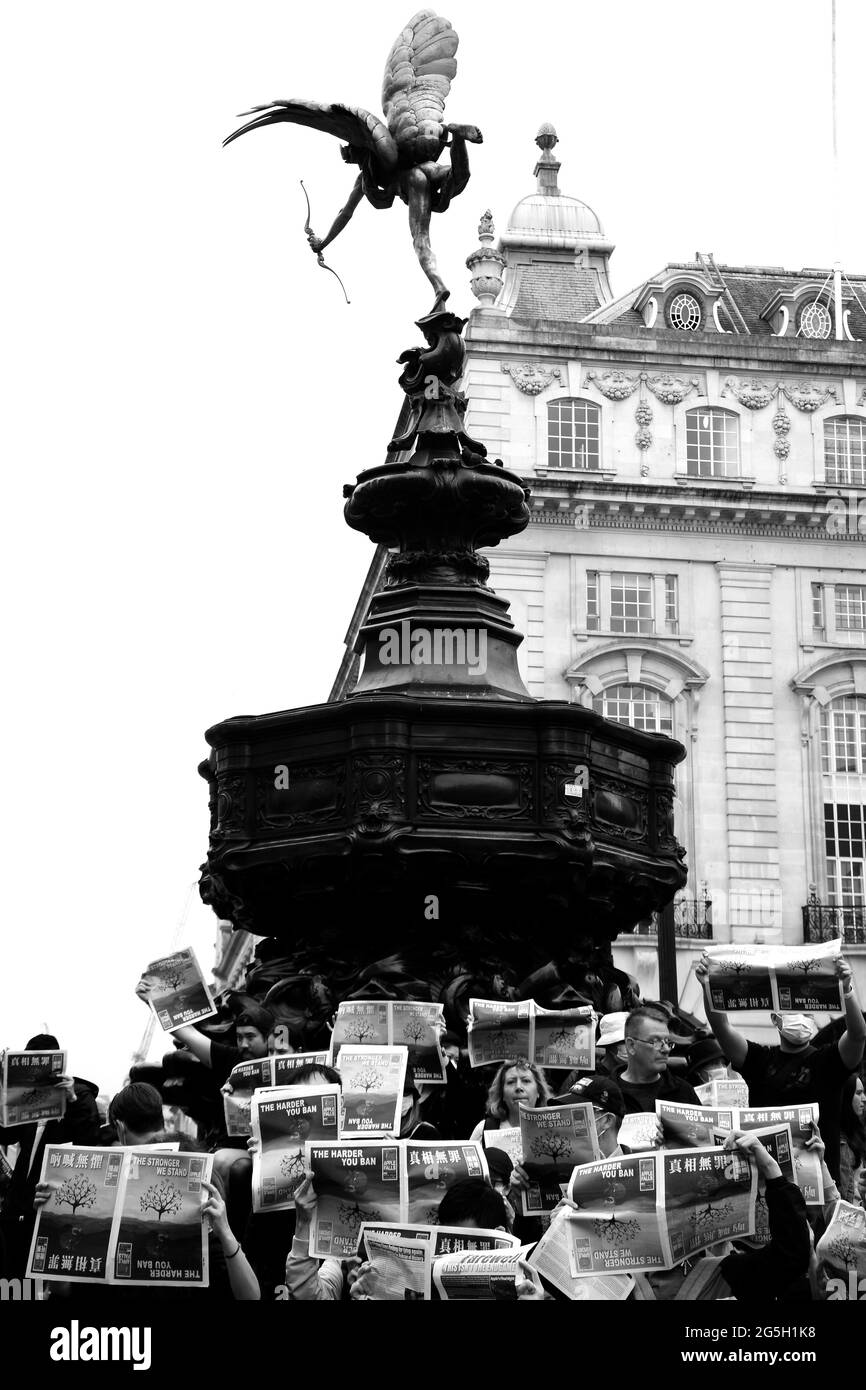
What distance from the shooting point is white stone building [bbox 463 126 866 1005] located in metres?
44.5

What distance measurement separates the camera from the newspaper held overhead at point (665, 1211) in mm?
7098

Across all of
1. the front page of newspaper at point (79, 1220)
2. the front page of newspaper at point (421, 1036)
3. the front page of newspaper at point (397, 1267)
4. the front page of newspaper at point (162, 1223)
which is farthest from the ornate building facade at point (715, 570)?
the front page of newspaper at point (397, 1267)

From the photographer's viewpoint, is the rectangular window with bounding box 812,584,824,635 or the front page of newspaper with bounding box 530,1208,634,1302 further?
the rectangular window with bounding box 812,584,824,635

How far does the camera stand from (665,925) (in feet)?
78.8

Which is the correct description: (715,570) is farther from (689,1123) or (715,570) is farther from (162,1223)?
(162,1223)

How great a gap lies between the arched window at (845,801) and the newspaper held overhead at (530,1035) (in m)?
35.0

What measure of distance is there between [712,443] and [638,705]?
20.3 feet

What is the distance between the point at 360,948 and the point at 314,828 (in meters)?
0.78

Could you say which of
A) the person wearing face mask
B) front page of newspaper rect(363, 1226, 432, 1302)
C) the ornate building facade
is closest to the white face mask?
the person wearing face mask

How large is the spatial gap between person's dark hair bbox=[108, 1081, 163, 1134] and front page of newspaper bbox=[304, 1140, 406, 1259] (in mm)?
972

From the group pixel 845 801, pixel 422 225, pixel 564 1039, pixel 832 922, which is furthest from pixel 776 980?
pixel 845 801

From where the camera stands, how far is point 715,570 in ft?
152

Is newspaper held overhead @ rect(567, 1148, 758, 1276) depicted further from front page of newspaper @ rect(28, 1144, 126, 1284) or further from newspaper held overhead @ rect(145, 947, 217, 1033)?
newspaper held overhead @ rect(145, 947, 217, 1033)
